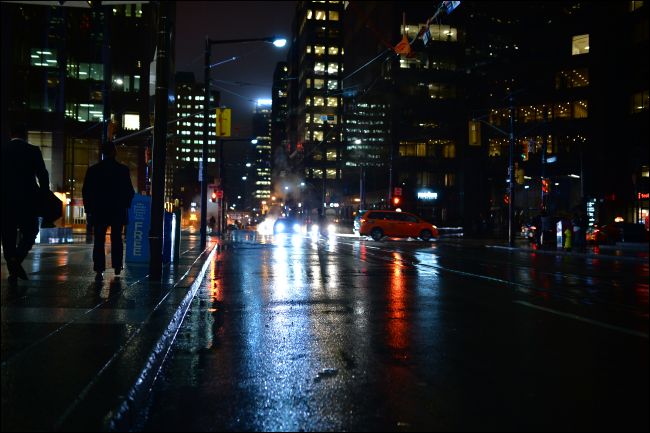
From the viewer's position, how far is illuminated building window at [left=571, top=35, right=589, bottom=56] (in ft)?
199

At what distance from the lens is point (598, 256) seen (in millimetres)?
22750

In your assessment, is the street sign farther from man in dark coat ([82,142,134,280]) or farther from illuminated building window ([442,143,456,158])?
illuminated building window ([442,143,456,158])

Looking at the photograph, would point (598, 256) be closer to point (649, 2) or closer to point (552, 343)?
point (552, 343)

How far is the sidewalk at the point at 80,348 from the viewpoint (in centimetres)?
332

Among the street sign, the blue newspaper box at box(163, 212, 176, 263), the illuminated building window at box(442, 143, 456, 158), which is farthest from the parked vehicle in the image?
the illuminated building window at box(442, 143, 456, 158)

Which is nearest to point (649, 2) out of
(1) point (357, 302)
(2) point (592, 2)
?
(2) point (592, 2)

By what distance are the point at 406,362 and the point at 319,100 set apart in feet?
436

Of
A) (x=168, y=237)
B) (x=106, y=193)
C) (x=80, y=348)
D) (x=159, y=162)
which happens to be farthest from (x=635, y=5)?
(x=80, y=348)

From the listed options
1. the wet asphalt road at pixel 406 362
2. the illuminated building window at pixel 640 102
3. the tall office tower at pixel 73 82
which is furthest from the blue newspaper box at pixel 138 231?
the illuminated building window at pixel 640 102

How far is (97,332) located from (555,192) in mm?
62589

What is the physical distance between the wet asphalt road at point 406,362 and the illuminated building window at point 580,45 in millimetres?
58965

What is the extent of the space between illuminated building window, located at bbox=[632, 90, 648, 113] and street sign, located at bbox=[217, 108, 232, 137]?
42.2m

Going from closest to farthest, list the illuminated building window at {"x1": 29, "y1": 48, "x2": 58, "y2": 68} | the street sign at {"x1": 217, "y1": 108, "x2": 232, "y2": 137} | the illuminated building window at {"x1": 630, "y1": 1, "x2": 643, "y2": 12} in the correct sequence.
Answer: the street sign at {"x1": 217, "y1": 108, "x2": 232, "y2": 137}, the illuminated building window at {"x1": 29, "y1": 48, "x2": 58, "y2": 68}, the illuminated building window at {"x1": 630, "y1": 1, "x2": 643, "y2": 12}

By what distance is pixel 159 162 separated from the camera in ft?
30.4
